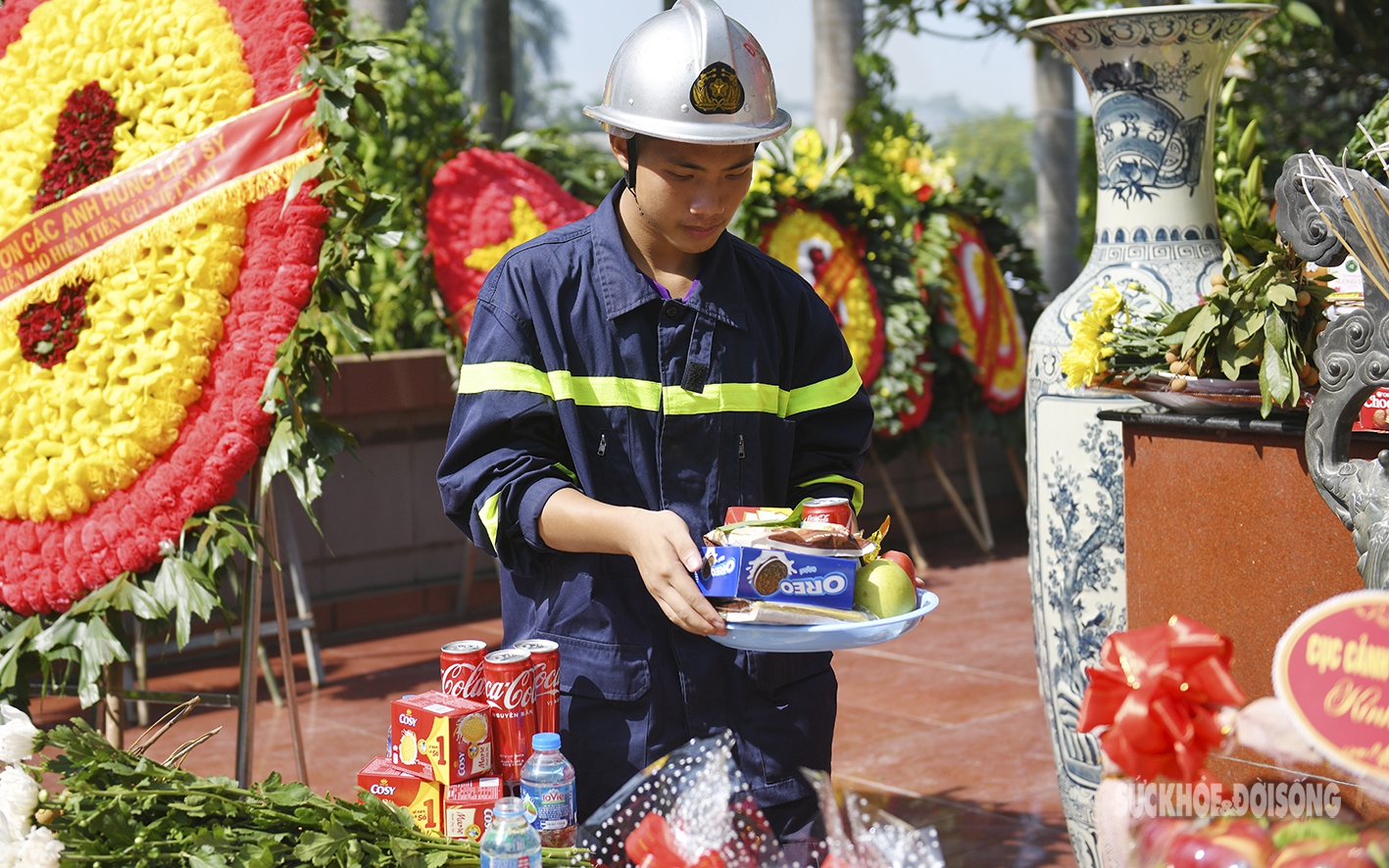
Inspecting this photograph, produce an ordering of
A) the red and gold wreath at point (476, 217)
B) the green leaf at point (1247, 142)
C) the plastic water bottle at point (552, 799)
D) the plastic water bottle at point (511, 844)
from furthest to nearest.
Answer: the red and gold wreath at point (476, 217) < the green leaf at point (1247, 142) < the plastic water bottle at point (552, 799) < the plastic water bottle at point (511, 844)

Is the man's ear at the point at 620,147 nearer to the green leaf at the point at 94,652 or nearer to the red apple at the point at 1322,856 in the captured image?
the red apple at the point at 1322,856

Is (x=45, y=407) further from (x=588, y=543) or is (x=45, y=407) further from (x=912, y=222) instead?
(x=912, y=222)

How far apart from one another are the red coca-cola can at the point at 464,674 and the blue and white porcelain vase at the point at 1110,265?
1.82m

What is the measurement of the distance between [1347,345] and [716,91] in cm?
96

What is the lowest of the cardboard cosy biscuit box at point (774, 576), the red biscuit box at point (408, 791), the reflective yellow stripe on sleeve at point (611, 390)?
the red biscuit box at point (408, 791)

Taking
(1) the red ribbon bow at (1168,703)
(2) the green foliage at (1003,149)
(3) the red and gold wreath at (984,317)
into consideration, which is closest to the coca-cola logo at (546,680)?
(1) the red ribbon bow at (1168,703)

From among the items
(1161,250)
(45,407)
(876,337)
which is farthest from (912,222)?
(45,407)

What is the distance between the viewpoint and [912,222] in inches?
302

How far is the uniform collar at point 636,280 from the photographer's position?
204 cm

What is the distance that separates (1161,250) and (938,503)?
5264 mm

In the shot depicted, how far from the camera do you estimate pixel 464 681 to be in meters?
1.87

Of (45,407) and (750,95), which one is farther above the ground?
(750,95)

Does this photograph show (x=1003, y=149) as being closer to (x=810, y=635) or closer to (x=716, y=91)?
(x=716, y=91)

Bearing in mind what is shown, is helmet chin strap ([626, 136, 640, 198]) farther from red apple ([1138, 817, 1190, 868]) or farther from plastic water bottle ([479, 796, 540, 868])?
red apple ([1138, 817, 1190, 868])
